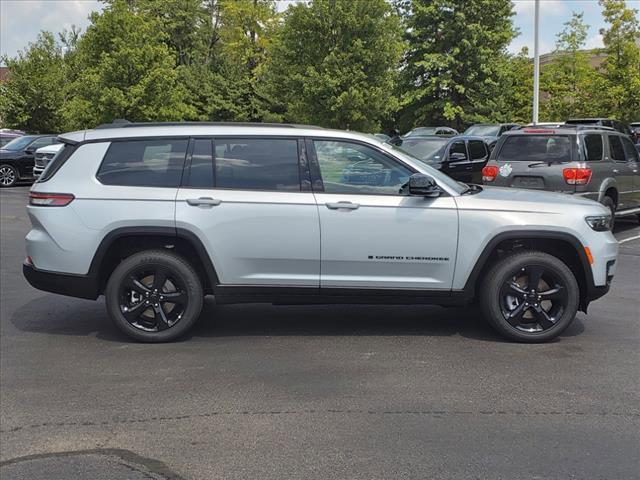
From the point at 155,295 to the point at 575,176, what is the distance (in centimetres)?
701

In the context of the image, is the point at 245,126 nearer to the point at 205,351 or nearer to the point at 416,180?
the point at 416,180

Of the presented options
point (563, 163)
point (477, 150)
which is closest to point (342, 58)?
point (477, 150)

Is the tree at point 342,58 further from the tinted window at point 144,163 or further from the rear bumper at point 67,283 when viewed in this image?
the rear bumper at point 67,283

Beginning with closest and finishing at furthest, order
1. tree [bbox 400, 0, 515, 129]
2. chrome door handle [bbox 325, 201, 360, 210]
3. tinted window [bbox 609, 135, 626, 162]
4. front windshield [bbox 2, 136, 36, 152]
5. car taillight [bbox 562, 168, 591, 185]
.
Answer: chrome door handle [bbox 325, 201, 360, 210], car taillight [bbox 562, 168, 591, 185], tinted window [bbox 609, 135, 626, 162], front windshield [bbox 2, 136, 36, 152], tree [bbox 400, 0, 515, 129]

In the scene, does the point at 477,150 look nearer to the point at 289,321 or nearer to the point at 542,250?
the point at 542,250

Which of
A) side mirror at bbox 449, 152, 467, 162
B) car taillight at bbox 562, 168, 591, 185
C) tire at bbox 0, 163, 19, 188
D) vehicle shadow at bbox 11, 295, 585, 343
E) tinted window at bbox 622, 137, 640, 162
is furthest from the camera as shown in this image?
tire at bbox 0, 163, 19, 188

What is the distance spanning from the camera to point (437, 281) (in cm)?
559

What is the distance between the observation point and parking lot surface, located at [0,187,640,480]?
3584mm

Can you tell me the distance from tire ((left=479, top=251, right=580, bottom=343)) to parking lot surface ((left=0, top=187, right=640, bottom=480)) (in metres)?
0.17

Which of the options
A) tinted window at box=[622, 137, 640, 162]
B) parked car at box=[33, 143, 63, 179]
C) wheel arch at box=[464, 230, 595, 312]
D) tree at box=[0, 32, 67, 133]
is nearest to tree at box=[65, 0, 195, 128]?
parked car at box=[33, 143, 63, 179]

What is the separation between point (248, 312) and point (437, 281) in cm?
203

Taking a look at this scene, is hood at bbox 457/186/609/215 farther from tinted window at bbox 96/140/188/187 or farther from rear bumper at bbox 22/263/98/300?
rear bumper at bbox 22/263/98/300

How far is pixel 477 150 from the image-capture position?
54.7ft

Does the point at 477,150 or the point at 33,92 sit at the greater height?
the point at 33,92
